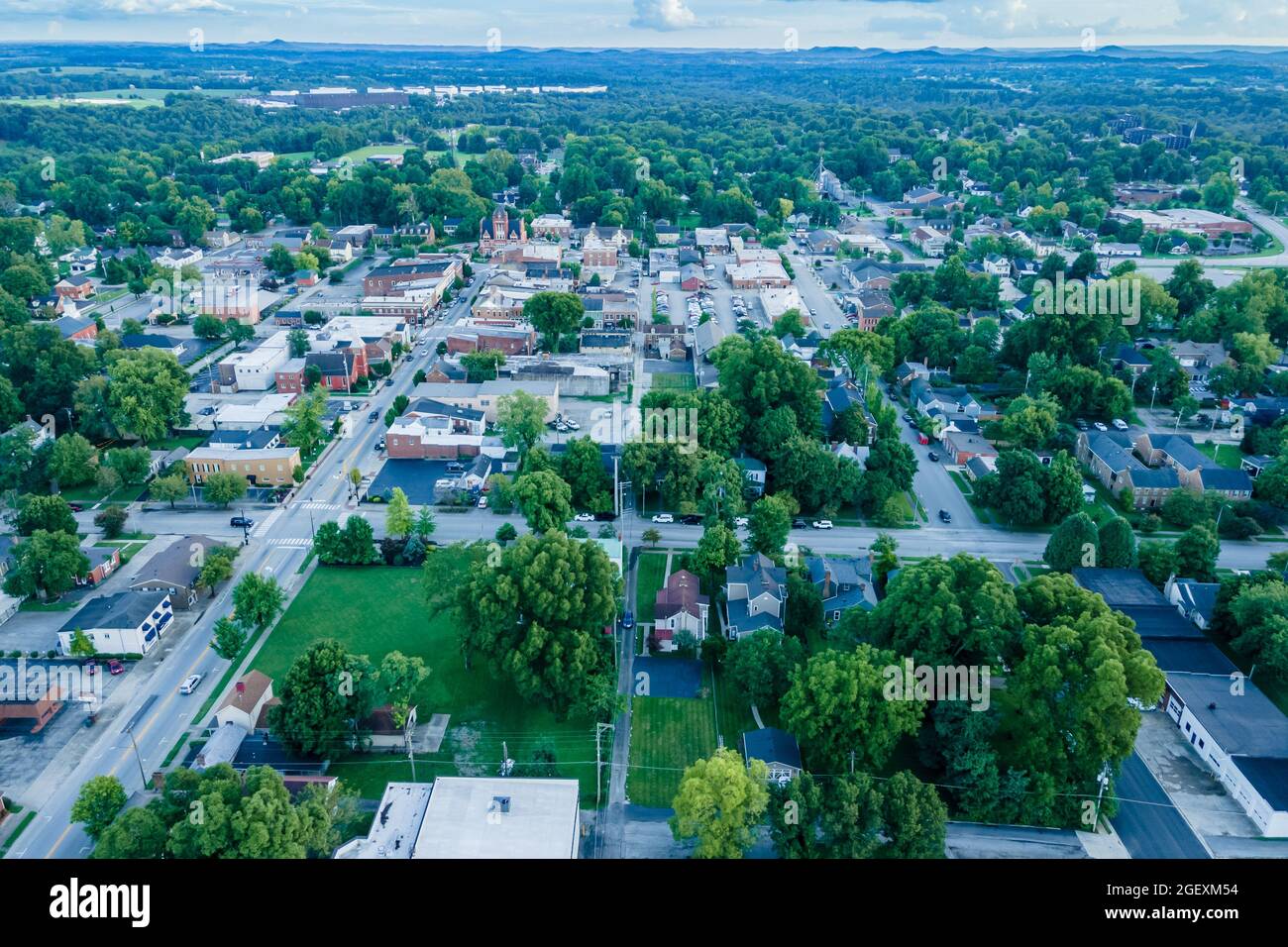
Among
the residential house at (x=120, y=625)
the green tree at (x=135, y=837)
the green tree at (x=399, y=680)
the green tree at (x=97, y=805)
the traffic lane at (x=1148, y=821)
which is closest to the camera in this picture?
the green tree at (x=135, y=837)

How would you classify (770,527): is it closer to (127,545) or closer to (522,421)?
(522,421)

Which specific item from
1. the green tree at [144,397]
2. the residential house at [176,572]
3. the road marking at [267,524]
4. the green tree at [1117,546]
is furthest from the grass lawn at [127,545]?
the green tree at [1117,546]

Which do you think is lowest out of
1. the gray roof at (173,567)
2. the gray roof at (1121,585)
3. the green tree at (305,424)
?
the gray roof at (1121,585)

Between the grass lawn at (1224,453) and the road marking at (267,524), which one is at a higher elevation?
the grass lawn at (1224,453)

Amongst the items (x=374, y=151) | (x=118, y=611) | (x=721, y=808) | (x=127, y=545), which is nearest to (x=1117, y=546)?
(x=721, y=808)

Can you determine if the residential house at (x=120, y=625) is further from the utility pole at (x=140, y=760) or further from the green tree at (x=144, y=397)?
the green tree at (x=144, y=397)

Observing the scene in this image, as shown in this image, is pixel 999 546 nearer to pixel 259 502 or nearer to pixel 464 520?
pixel 464 520
